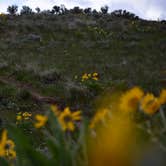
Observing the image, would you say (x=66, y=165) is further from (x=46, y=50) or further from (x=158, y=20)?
(x=158, y=20)

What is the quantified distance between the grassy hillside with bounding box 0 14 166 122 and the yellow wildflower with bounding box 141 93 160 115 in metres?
6.02

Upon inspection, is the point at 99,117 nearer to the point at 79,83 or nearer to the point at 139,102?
the point at 139,102

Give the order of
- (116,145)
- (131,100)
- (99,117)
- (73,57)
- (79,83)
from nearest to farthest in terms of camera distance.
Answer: (116,145), (131,100), (99,117), (79,83), (73,57)

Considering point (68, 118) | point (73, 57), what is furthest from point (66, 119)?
point (73, 57)

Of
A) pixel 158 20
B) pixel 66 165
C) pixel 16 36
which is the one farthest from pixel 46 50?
pixel 66 165

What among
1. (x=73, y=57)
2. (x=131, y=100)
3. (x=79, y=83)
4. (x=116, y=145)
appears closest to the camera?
(x=116, y=145)

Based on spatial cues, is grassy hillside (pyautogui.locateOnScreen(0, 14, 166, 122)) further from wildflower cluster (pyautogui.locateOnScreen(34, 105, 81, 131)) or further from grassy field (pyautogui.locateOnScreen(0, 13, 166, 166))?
wildflower cluster (pyautogui.locateOnScreen(34, 105, 81, 131))

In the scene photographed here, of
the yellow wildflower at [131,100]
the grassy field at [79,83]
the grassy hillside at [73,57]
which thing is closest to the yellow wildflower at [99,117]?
the grassy field at [79,83]

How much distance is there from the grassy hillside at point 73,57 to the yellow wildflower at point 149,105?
19.7 feet

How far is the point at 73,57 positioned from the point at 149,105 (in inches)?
608

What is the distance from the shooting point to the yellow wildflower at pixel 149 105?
3.85ft

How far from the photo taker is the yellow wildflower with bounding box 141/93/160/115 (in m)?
1.17

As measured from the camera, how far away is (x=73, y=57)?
54.5ft

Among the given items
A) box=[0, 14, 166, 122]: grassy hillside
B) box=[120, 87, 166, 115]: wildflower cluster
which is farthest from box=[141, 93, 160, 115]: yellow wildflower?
box=[0, 14, 166, 122]: grassy hillside
